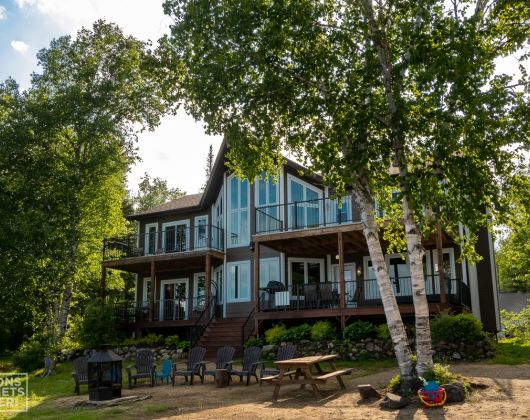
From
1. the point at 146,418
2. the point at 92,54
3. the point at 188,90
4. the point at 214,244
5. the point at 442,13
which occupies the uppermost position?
the point at 92,54

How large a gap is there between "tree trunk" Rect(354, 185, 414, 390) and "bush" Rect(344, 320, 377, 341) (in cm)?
612

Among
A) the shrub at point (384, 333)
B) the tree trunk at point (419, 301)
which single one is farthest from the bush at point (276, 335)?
the tree trunk at point (419, 301)

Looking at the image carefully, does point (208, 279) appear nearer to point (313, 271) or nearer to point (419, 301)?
point (313, 271)

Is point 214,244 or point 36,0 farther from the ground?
point 36,0

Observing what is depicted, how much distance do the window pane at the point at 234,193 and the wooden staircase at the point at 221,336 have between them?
530 cm

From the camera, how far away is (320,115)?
1143 centimetres

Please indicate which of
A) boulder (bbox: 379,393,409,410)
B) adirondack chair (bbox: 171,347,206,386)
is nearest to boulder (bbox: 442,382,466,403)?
boulder (bbox: 379,393,409,410)

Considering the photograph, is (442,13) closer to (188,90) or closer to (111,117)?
(188,90)

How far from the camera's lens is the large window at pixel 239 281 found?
23.2 meters

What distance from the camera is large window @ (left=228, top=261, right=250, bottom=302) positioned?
23.2m

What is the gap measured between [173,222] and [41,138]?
24.0 ft

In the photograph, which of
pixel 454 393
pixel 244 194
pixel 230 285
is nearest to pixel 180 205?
pixel 244 194

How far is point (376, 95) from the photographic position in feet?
38.1

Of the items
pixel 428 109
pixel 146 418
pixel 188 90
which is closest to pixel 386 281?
pixel 428 109
